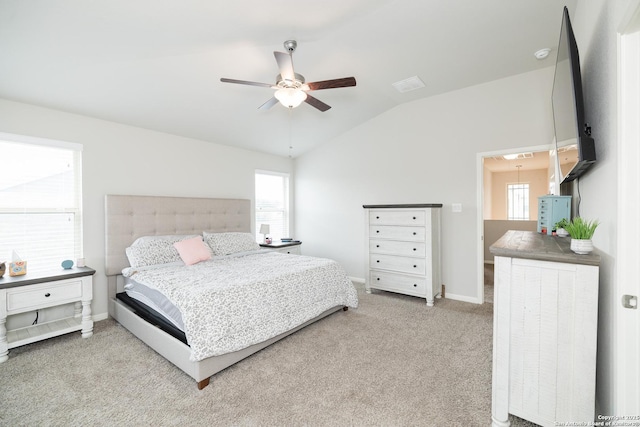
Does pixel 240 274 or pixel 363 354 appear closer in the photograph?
pixel 363 354

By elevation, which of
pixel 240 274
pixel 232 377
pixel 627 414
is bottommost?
pixel 232 377

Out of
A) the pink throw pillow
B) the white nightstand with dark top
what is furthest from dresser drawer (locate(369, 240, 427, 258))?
the pink throw pillow

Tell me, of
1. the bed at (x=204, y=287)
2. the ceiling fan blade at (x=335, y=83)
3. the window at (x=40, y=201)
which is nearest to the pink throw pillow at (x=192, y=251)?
the bed at (x=204, y=287)

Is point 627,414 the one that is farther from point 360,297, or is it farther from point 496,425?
point 360,297

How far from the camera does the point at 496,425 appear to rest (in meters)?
1.57

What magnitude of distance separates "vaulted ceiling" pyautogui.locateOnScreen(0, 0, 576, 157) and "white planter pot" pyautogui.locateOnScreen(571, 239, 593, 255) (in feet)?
6.62

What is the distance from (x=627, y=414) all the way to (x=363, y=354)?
1.63m

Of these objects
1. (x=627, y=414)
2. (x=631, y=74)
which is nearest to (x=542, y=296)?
(x=627, y=414)

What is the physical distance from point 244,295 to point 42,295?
1.89 m

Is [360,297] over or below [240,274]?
below

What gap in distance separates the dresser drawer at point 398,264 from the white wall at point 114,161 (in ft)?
8.61

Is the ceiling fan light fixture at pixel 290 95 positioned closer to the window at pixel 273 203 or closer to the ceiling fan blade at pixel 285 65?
the ceiling fan blade at pixel 285 65

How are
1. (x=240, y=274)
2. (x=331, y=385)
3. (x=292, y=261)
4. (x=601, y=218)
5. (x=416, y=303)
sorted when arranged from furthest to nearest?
(x=416, y=303) → (x=292, y=261) → (x=240, y=274) → (x=331, y=385) → (x=601, y=218)

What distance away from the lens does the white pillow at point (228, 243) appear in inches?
149
